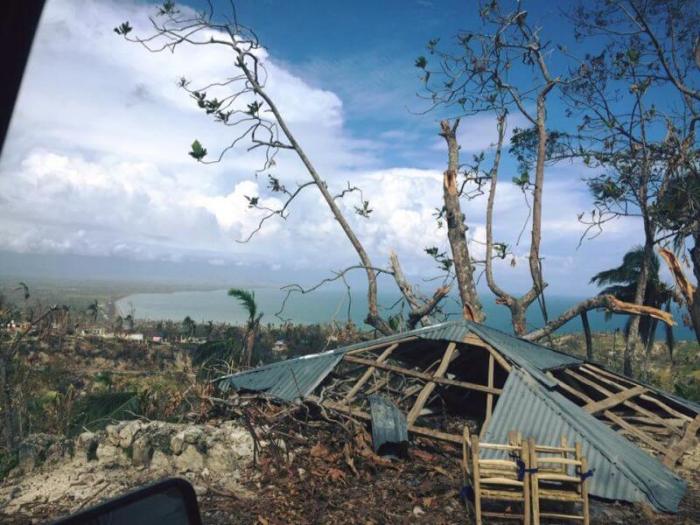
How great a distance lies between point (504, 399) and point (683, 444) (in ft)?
10.3

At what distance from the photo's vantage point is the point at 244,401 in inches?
368

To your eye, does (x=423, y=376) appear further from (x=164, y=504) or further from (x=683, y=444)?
(x=164, y=504)

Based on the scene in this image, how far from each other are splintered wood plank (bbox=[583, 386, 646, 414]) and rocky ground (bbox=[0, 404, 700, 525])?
1338mm

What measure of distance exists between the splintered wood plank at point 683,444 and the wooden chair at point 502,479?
3351mm

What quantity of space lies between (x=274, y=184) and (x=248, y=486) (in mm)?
10976

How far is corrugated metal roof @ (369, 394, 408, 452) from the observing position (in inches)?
308

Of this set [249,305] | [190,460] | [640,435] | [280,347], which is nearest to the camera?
[190,460]

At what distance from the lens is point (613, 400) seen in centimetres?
952

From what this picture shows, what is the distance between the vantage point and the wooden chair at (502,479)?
5.82m

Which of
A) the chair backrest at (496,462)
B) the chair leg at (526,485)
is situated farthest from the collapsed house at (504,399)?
the chair leg at (526,485)

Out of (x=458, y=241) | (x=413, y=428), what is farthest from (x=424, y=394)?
(x=458, y=241)

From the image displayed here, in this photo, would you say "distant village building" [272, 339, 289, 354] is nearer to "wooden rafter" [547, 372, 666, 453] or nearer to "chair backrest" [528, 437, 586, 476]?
"wooden rafter" [547, 372, 666, 453]

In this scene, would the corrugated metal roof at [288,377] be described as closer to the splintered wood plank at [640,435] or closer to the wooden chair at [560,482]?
the wooden chair at [560,482]

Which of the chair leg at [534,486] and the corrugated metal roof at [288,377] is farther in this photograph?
the corrugated metal roof at [288,377]
